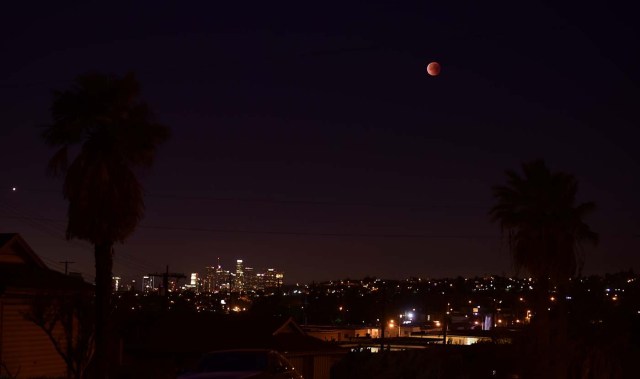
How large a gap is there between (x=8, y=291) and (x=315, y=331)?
2136 inches

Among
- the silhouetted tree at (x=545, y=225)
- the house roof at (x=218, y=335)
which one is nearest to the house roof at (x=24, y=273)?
the house roof at (x=218, y=335)

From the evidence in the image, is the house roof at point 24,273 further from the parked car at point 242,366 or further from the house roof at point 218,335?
the house roof at point 218,335

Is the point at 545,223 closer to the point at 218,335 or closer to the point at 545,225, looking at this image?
the point at 545,225

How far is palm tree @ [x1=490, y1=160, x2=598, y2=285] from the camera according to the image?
3994 centimetres

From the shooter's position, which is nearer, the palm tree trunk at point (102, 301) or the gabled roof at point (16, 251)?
the palm tree trunk at point (102, 301)

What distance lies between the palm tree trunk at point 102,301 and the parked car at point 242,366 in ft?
19.7

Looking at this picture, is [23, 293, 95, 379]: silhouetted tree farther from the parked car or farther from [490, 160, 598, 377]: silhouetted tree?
[490, 160, 598, 377]: silhouetted tree

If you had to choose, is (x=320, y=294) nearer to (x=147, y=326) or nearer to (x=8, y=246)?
(x=147, y=326)

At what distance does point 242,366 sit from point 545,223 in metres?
24.6

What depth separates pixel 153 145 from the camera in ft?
86.5

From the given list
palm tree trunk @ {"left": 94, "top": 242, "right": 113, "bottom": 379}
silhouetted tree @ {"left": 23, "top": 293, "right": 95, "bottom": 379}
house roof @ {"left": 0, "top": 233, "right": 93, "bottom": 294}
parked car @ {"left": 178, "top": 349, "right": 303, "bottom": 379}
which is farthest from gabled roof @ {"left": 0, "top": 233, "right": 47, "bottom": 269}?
parked car @ {"left": 178, "top": 349, "right": 303, "bottom": 379}

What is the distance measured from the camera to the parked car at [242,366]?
714 inches

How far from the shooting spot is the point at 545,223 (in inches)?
1580

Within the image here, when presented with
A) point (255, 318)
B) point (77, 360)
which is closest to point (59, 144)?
point (77, 360)
